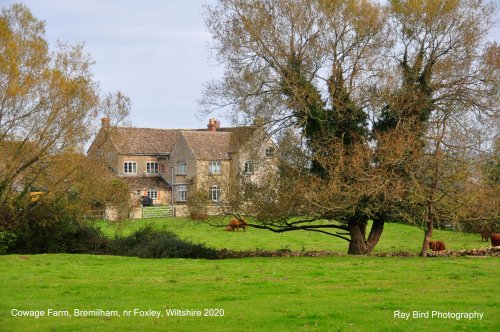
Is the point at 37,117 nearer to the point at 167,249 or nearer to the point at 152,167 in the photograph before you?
the point at 167,249

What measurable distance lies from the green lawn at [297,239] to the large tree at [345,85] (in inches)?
309

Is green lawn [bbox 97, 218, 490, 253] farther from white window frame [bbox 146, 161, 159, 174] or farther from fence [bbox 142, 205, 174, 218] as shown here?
white window frame [bbox 146, 161, 159, 174]

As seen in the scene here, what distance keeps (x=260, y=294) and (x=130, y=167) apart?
6348 cm

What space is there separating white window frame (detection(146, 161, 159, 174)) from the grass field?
5215cm

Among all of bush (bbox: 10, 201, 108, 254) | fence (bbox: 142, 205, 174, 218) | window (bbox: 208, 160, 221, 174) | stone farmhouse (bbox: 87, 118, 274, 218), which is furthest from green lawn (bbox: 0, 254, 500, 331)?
stone farmhouse (bbox: 87, 118, 274, 218)

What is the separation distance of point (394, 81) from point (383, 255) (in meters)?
7.93

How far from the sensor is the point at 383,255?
102 feet

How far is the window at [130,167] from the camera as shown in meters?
78.4

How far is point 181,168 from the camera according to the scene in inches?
3031

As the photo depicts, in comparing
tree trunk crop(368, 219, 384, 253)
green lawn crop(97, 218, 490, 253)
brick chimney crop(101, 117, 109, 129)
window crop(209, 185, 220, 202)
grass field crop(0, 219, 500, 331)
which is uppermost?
brick chimney crop(101, 117, 109, 129)

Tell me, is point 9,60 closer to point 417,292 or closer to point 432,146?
point 432,146

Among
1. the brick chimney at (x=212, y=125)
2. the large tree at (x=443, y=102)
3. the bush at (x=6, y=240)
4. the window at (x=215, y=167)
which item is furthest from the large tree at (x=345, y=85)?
the brick chimney at (x=212, y=125)

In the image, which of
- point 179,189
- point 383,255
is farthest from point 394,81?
point 179,189

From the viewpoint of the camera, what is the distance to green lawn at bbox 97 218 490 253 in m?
39.2
